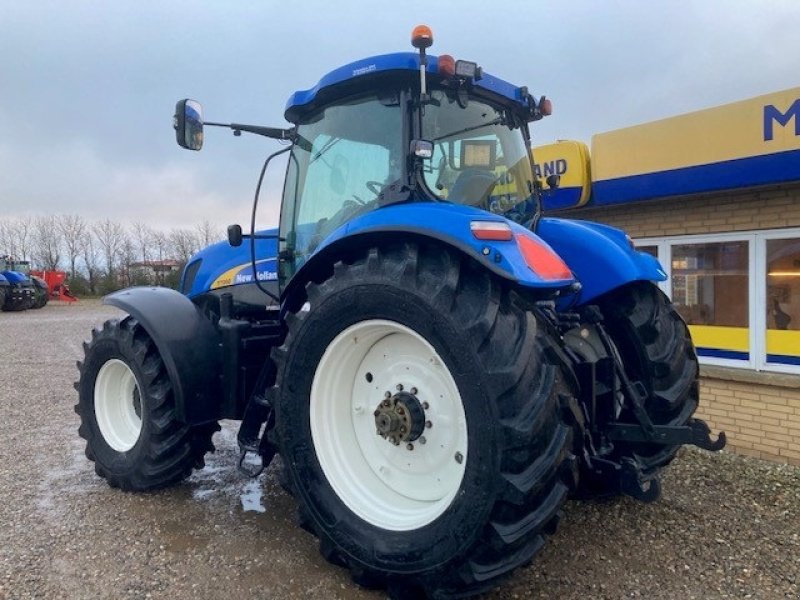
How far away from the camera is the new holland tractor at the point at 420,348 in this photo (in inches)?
90.5

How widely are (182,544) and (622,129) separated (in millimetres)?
5229

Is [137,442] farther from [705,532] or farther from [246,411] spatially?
[705,532]

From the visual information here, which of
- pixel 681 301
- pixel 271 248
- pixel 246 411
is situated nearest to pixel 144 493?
pixel 246 411

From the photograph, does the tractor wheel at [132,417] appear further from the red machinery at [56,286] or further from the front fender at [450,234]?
the red machinery at [56,286]

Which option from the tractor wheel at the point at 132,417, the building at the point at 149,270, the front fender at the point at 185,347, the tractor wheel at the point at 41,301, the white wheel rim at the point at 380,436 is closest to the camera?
the white wheel rim at the point at 380,436

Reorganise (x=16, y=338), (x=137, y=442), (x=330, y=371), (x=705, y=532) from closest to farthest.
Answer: (x=330, y=371), (x=705, y=532), (x=137, y=442), (x=16, y=338)

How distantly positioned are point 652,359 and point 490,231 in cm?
137

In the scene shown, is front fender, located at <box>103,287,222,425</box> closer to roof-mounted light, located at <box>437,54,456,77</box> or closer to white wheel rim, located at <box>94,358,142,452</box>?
white wheel rim, located at <box>94,358,142,452</box>

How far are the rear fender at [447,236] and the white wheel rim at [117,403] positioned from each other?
2147mm

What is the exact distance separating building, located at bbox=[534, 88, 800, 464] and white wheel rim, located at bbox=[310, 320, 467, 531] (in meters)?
3.85

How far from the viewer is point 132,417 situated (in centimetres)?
440

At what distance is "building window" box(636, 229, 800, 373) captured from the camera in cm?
525

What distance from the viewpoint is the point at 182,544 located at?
3.29m

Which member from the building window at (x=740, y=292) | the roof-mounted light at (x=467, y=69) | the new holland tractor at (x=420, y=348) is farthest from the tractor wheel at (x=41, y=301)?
the roof-mounted light at (x=467, y=69)
